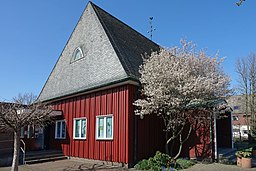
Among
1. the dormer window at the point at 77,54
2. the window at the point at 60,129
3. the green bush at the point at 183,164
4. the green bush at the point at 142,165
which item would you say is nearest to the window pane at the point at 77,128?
the window at the point at 60,129

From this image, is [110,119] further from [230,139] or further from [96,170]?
[230,139]

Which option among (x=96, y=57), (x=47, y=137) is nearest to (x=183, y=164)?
(x=96, y=57)

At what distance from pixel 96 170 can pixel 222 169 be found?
18.5 ft

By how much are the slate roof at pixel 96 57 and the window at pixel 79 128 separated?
6.12 ft

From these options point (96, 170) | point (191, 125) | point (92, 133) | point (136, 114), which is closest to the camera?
point (96, 170)

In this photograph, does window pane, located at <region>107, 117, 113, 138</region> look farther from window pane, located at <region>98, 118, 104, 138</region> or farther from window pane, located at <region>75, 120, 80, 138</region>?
window pane, located at <region>75, 120, 80, 138</region>

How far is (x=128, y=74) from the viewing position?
39.1 feet

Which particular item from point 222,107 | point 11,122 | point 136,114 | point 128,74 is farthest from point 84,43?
point 222,107

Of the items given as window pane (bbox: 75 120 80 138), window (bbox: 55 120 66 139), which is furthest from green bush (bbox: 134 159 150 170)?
window (bbox: 55 120 66 139)

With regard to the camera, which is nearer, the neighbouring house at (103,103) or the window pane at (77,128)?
the neighbouring house at (103,103)

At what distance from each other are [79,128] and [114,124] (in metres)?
3.54

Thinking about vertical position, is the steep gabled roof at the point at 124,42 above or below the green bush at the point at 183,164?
above

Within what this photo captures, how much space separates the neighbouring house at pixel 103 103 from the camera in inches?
473

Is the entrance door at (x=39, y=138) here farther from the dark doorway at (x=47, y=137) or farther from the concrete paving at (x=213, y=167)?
the concrete paving at (x=213, y=167)
